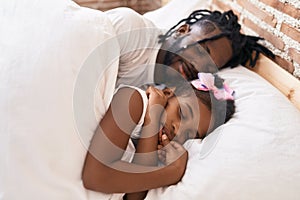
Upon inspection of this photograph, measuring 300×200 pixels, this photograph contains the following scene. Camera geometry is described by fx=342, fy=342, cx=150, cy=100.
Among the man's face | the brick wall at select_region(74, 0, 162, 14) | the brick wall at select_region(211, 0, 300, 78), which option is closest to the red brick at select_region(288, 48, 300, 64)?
the brick wall at select_region(211, 0, 300, 78)

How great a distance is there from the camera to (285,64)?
43.3 inches

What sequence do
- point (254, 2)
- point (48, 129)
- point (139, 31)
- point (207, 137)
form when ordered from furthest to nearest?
1. point (254, 2)
2. point (139, 31)
3. point (207, 137)
4. point (48, 129)

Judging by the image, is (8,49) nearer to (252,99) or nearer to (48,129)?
(48,129)

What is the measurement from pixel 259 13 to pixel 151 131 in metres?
0.66

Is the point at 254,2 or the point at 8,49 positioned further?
the point at 254,2

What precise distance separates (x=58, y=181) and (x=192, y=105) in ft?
1.33

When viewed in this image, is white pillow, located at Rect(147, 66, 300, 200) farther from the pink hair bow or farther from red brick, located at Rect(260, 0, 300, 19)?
red brick, located at Rect(260, 0, 300, 19)

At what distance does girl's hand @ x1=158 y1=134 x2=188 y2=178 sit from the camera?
846 mm

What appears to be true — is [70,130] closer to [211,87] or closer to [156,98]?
[156,98]

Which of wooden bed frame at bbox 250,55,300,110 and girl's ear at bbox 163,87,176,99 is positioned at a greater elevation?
wooden bed frame at bbox 250,55,300,110

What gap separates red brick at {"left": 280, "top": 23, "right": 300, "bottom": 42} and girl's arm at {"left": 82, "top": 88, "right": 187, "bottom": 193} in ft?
1.67

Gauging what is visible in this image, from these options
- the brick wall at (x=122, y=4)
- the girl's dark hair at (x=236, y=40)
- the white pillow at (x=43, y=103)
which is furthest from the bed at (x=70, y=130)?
the brick wall at (x=122, y=4)

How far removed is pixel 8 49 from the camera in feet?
2.58

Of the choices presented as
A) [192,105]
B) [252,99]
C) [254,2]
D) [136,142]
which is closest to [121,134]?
[136,142]
